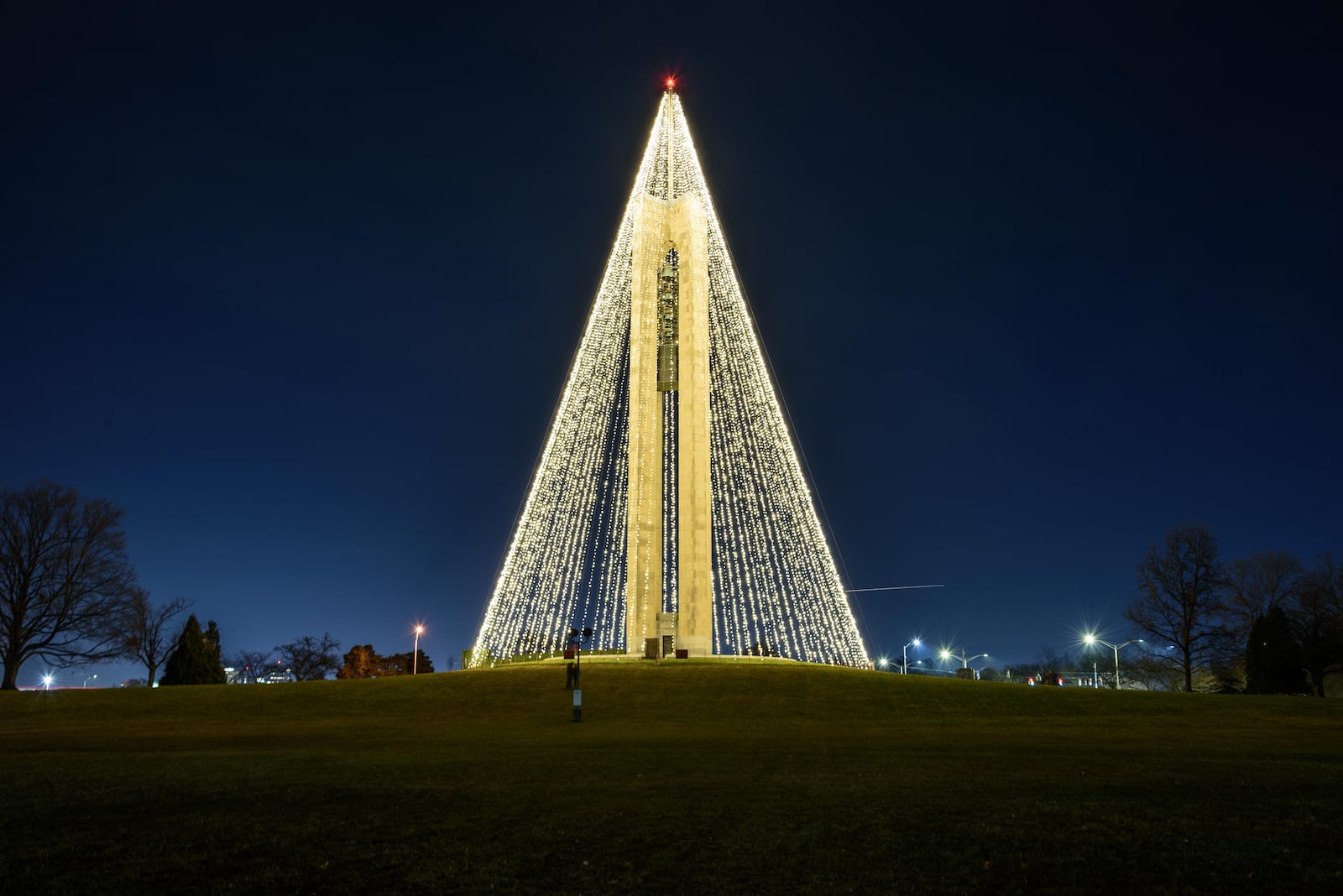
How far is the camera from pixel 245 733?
62.8 ft

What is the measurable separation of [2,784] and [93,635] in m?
32.1

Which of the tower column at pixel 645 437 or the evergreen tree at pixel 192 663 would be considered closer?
the evergreen tree at pixel 192 663

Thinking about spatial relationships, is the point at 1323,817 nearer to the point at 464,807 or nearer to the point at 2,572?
the point at 464,807

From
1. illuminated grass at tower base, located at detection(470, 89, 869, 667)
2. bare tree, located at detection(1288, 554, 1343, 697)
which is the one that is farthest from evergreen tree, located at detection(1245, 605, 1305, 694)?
illuminated grass at tower base, located at detection(470, 89, 869, 667)

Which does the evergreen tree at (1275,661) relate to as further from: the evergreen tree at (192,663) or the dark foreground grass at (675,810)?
the evergreen tree at (192,663)

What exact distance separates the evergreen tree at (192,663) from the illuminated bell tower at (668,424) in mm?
18736

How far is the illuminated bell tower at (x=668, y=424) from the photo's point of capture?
134 feet

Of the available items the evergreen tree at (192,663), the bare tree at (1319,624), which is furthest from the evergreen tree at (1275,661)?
the evergreen tree at (192,663)

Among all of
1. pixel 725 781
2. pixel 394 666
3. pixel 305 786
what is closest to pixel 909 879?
pixel 725 781

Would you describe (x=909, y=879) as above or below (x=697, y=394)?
below

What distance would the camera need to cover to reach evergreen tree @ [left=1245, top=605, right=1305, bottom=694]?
3438cm

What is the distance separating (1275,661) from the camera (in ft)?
113

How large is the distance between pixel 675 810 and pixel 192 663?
35968 millimetres

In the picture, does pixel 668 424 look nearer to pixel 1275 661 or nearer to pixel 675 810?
pixel 1275 661
